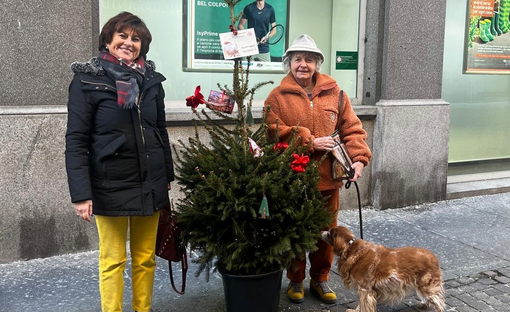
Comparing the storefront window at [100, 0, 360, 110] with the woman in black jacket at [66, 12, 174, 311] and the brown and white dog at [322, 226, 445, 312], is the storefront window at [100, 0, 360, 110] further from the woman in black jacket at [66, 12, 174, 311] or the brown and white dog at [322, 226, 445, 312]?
the brown and white dog at [322, 226, 445, 312]

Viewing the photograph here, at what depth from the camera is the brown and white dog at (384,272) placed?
371 centimetres

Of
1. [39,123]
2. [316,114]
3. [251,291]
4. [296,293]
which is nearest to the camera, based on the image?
[251,291]

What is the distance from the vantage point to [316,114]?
4.00m

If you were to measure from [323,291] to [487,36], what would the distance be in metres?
5.65

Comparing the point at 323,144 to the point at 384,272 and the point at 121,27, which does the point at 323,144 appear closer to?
the point at 384,272

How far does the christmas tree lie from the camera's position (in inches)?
132

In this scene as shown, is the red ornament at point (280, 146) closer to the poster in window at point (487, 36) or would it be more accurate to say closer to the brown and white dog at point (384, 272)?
the brown and white dog at point (384, 272)

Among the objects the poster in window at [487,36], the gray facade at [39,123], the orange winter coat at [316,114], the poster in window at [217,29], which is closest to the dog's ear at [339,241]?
the orange winter coat at [316,114]

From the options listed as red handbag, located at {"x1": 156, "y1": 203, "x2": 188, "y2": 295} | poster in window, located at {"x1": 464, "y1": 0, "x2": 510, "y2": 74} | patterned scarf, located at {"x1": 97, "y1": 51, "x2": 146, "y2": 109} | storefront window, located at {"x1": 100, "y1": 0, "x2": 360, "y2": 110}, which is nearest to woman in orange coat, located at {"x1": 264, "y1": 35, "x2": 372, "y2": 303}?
red handbag, located at {"x1": 156, "y1": 203, "x2": 188, "y2": 295}

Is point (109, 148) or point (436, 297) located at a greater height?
point (109, 148)

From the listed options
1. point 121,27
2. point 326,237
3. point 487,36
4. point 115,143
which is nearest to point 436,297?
point 326,237

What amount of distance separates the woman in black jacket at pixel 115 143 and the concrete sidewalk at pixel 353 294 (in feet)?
Answer: 3.04

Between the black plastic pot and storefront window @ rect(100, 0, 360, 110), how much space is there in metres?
2.84

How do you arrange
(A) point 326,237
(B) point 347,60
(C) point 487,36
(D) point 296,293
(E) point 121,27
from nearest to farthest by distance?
1. (E) point 121,27
2. (A) point 326,237
3. (D) point 296,293
4. (B) point 347,60
5. (C) point 487,36
